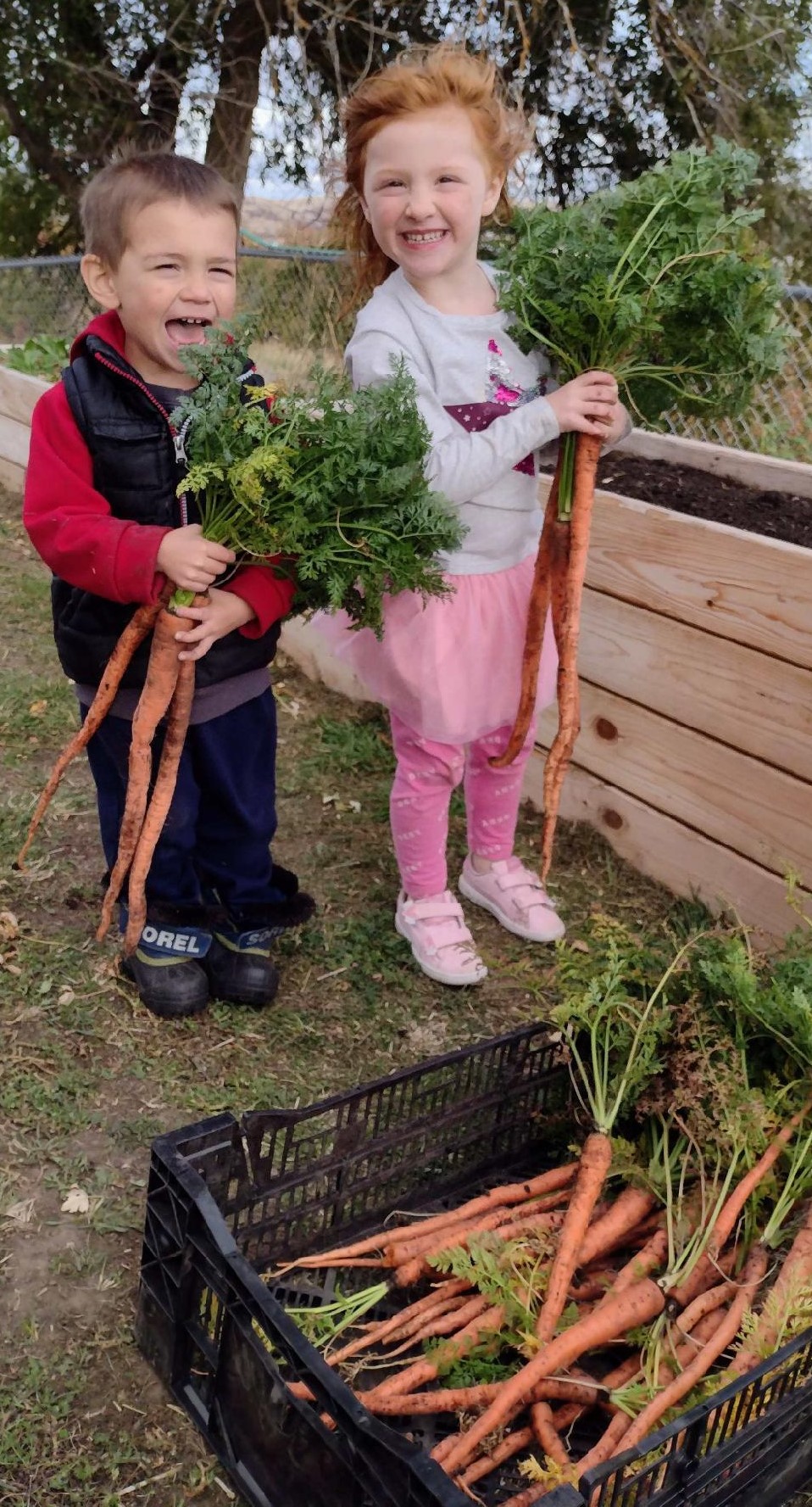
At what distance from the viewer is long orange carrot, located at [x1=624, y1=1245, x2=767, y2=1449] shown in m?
1.69

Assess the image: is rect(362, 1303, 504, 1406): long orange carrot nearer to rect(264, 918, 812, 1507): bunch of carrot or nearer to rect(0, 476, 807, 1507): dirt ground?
rect(264, 918, 812, 1507): bunch of carrot

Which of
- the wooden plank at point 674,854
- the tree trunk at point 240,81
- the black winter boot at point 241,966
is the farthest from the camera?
the tree trunk at point 240,81

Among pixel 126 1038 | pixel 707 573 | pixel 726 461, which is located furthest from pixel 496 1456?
pixel 726 461

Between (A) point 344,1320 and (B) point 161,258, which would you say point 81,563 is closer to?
(B) point 161,258

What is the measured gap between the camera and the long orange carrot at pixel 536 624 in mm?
2670

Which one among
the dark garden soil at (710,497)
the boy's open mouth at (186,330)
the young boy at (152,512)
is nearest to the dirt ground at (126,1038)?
the young boy at (152,512)

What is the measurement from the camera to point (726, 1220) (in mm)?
1916

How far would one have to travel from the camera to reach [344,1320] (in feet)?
6.12

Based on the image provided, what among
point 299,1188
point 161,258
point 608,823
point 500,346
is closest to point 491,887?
point 608,823

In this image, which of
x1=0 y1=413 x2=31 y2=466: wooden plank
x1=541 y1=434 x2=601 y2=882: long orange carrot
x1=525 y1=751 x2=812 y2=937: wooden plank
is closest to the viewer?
x1=541 y1=434 x2=601 y2=882: long orange carrot

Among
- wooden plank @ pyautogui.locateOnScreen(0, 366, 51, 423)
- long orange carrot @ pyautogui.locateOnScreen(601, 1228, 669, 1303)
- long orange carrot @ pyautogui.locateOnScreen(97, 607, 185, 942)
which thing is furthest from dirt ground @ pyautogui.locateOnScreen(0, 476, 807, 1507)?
wooden plank @ pyautogui.locateOnScreen(0, 366, 51, 423)

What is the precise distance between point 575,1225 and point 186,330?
1712mm

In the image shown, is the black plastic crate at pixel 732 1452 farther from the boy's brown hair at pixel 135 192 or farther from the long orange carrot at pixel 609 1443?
the boy's brown hair at pixel 135 192

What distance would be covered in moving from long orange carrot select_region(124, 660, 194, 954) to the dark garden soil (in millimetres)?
1597
